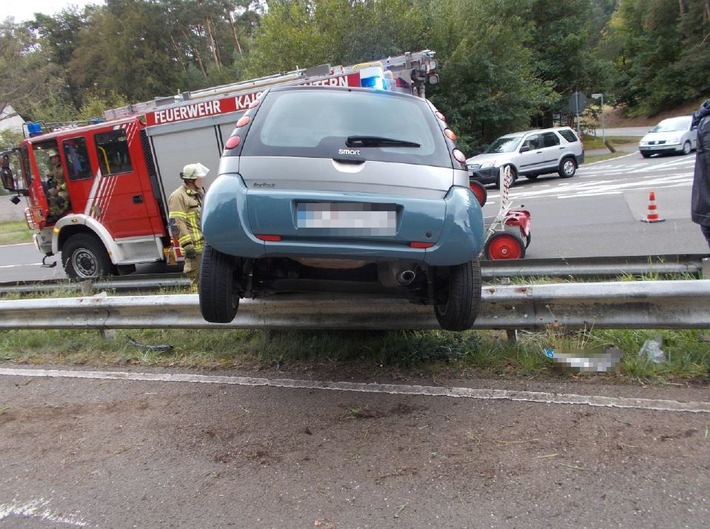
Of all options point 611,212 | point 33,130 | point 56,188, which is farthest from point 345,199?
point 611,212

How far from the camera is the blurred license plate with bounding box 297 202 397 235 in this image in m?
3.14

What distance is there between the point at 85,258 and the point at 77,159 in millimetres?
1532

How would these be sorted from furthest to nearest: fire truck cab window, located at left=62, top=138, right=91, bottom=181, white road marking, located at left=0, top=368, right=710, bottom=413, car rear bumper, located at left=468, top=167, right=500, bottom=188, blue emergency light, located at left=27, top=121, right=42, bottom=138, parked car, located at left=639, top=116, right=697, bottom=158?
parked car, located at left=639, top=116, right=697, bottom=158, car rear bumper, located at left=468, top=167, right=500, bottom=188, blue emergency light, located at left=27, top=121, right=42, bottom=138, fire truck cab window, located at left=62, top=138, right=91, bottom=181, white road marking, located at left=0, top=368, right=710, bottom=413

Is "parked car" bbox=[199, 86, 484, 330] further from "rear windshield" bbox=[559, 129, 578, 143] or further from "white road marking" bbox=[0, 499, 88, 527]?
"rear windshield" bbox=[559, 129, 578, 143]

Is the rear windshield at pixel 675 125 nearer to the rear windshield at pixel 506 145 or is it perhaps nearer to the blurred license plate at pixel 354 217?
the rear windshield at pixel 506 145

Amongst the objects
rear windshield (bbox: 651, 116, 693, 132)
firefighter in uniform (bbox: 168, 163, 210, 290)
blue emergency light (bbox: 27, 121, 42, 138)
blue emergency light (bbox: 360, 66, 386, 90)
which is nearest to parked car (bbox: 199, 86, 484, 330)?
firefighter in uniform (bbox: 168, 163, 210, 290)

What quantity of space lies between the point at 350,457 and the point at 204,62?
2050 inches

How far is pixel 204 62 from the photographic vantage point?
162 ft

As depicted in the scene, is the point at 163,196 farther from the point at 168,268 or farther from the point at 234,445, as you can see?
the point at 234,445

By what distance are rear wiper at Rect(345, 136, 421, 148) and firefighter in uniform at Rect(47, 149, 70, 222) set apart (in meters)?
6.78

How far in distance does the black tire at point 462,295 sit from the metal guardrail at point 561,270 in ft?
8.09

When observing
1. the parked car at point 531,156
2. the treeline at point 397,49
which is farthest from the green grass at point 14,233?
the parked car at point 531,156

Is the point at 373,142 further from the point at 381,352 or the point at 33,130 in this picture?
the point at 33,130

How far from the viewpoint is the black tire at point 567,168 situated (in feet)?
64.4
